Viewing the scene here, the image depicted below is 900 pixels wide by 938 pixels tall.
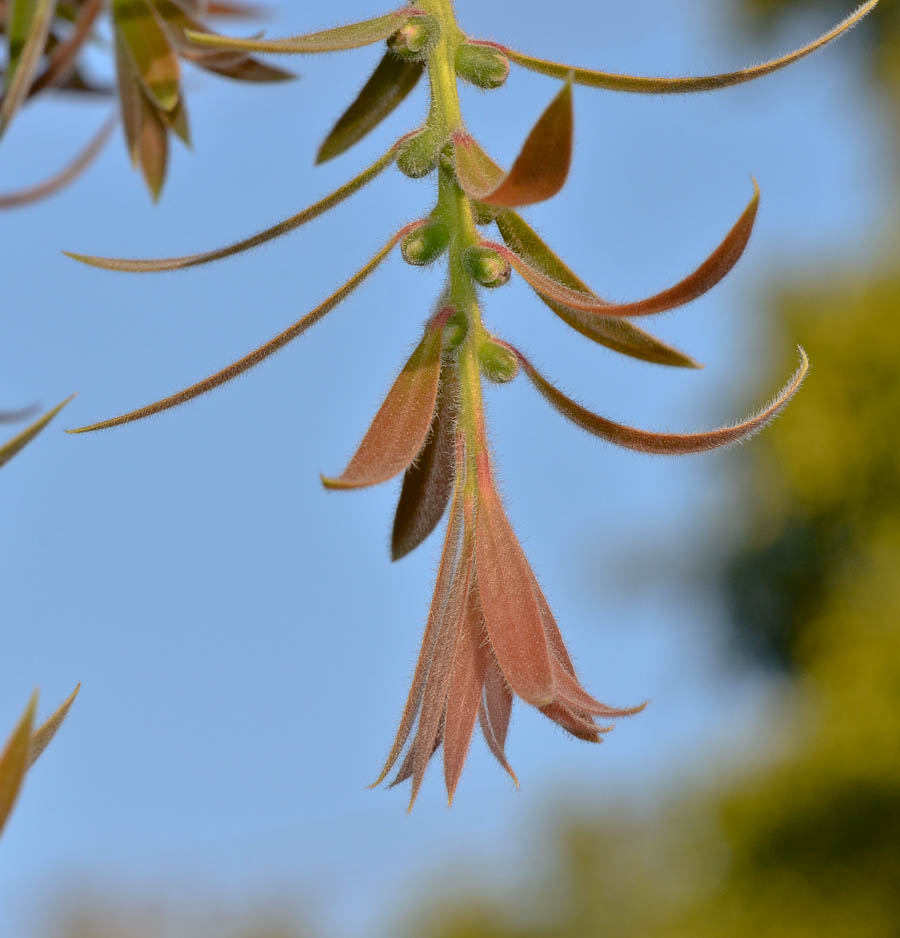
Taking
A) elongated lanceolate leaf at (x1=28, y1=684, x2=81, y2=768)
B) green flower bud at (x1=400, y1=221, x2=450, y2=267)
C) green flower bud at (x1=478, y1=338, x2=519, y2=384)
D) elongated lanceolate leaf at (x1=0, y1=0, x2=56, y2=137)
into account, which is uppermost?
elongated lanceolate leaf at (x1=0, y1=0, x2=56, y2=137)

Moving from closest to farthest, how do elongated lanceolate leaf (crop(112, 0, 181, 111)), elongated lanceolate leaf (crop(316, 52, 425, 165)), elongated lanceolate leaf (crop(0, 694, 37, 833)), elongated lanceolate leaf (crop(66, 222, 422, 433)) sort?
elongated lanceolate leaf (crop(0, 694, 37, 833)) → elongated lanceolate leaf (crop(66, 222, 422, 433)) → elongated lanceolate leaf (crop(316, 52, 425, 165)) → elongated lanceolate leaf (crop(112, 0, 181, 111))

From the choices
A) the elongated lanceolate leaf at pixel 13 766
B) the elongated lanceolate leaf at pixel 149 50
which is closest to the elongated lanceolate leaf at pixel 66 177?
the elongated lanceolate leaf at pixel 149 50

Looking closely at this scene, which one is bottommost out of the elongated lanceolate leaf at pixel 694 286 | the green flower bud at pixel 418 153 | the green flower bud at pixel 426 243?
the elongated lanceolate leaf at pixel 694 286

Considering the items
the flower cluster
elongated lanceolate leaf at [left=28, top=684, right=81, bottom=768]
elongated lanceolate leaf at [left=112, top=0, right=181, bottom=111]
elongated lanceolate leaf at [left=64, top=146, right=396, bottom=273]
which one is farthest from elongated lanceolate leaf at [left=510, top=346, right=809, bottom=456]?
elongated lanceolate leaf at [left=112, top=0, right=181, bottom=111]

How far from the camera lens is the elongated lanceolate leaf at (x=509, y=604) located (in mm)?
494

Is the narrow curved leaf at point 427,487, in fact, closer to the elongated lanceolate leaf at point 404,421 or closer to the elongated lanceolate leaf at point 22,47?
the elongated lanceolate leaf at point 404,421

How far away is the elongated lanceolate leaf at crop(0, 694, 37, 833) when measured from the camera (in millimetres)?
386

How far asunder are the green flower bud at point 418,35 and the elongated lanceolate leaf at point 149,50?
0.95ft

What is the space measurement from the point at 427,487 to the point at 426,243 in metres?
0.13

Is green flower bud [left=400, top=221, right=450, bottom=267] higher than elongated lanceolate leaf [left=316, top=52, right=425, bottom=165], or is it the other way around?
elongated lanceolate leaf [left=316, top=52, right=425, bottom=165]

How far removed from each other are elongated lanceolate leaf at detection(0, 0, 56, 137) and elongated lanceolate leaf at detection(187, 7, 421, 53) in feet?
0.60

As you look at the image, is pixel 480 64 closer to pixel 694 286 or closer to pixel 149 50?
pixel 694 286

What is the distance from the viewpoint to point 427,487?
22.9 inches

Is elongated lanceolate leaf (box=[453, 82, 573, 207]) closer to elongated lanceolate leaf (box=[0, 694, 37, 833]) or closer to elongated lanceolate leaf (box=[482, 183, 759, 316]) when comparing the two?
elongated lanceolate leaf (box=[482, 183, 759, 316])
